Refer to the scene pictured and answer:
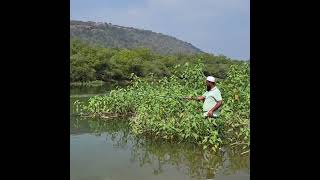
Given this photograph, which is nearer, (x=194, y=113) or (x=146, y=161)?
(x=146, y=161)

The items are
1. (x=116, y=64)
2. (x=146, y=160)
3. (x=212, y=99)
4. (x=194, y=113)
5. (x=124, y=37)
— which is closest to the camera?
(x=212, y=99)

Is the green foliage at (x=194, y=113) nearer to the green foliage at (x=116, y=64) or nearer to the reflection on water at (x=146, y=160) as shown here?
the reflection on water at (x=146, y=160)

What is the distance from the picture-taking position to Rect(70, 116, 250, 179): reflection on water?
565 centimetres

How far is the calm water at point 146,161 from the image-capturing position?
18.5ft

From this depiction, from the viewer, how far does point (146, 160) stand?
6.57 m

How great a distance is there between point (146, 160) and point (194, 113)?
3.77ft

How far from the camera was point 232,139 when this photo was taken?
7.15 meters

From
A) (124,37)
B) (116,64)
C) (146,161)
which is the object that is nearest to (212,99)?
(146,161)

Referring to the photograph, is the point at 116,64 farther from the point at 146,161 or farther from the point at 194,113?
the point at 146,161

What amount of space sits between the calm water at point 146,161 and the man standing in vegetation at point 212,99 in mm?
569

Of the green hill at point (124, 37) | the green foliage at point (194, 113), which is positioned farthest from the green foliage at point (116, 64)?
the green hill at point (124, 37)

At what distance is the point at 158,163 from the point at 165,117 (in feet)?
5.72

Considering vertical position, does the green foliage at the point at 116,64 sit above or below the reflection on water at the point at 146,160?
above
